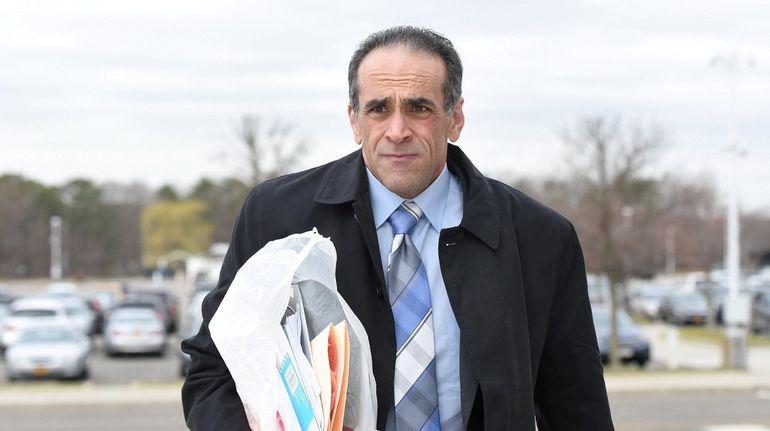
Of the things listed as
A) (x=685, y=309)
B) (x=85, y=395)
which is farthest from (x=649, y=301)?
(x=85, y=395)

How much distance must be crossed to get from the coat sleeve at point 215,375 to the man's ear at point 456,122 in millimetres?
546

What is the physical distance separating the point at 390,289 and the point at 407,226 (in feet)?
0.59

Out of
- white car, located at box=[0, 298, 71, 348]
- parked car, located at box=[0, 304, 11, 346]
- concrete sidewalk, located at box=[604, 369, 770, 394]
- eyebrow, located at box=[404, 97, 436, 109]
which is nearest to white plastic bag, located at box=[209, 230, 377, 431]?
eyebrow, located at box=[404, 97, 436, 109]

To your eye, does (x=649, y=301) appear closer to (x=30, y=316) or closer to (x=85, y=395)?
(x=30, y=316)

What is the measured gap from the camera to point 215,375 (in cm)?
260

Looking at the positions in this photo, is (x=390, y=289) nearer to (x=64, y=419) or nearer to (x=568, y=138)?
(x=64, y=419)

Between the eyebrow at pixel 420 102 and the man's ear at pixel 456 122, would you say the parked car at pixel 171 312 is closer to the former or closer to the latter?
the man's ear at pixel 456 122

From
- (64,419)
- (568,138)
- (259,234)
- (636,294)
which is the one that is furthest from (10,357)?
(636,294)

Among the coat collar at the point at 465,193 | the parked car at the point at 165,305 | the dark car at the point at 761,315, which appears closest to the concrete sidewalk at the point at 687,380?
the dark car at the point at 761,315

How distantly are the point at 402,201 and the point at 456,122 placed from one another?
26 centimetres

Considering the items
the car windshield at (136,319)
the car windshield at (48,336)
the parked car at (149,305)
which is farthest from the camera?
the parked car at (149,305)

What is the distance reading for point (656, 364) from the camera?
2497 cm

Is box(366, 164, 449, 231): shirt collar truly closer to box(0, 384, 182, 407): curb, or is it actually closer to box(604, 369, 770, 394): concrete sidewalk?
box(0, 384, 182, 407): curb

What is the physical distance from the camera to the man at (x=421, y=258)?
265 centimetres
